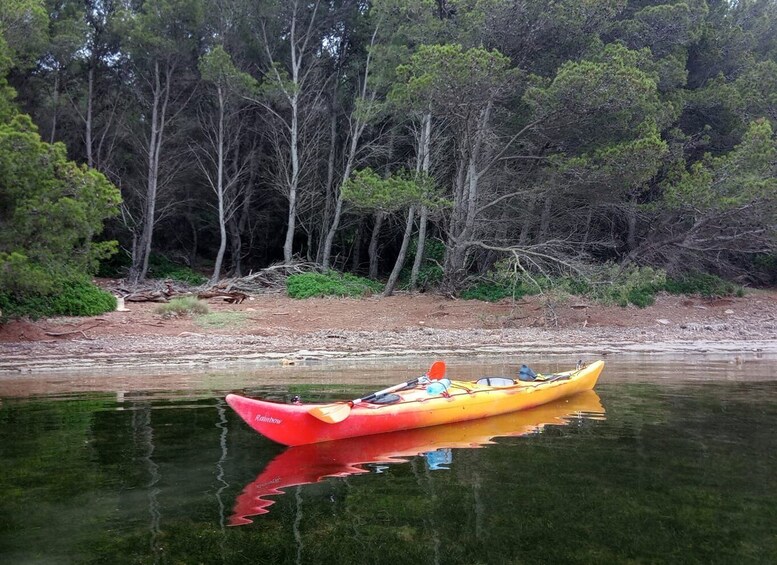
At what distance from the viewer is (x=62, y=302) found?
15.4 meters

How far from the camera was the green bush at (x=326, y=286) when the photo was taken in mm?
21828

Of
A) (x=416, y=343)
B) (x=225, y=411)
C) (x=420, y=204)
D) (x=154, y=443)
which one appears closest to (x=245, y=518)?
(x=154, y=443)

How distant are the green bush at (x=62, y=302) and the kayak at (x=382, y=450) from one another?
853cm

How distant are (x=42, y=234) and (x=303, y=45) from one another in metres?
A: 17.0

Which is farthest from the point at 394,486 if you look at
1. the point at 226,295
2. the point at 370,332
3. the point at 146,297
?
the point at 146,297

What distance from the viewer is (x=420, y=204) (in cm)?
1841

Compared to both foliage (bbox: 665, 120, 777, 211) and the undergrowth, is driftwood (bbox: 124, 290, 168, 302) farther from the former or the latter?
foliage (bbox: 665, 120, 777, 211)

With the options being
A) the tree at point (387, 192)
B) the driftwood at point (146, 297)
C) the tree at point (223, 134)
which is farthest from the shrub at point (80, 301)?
the tree at point (223, 134)

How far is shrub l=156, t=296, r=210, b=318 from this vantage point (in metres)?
16.3

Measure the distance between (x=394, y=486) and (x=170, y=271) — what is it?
25.6m

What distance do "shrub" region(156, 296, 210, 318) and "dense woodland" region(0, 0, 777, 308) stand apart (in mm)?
2698

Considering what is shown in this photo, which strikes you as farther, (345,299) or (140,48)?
(140,48)

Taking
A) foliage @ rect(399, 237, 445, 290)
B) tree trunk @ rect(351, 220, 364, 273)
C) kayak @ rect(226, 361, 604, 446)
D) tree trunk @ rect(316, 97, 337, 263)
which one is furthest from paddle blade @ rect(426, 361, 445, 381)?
tree trunk @ rect(351, 220, 364, 273)

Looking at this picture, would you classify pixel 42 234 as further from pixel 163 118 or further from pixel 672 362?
pixel 163 118
